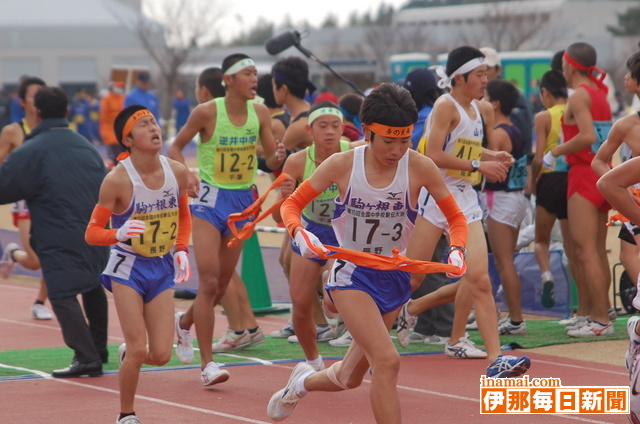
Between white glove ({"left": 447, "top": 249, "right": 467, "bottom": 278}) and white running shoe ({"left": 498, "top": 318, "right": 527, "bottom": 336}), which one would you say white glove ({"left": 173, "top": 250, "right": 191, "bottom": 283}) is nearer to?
white glove ({"left": 447, "top": 249, "right": 467, "bottom": 278})

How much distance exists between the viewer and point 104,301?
343 inches

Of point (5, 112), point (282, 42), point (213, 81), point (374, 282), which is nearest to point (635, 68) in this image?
point (374, 282)

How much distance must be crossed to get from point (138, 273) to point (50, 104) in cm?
249

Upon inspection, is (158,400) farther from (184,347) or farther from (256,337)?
(256,337)

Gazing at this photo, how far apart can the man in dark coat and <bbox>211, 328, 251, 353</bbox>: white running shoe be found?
1043 mm

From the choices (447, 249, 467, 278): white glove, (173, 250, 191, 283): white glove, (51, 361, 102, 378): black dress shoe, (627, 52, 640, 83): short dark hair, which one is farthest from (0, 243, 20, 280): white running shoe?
(627, 52, 640, 83): short dark hair

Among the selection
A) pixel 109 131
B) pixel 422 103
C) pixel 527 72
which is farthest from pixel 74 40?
pixel 422 103

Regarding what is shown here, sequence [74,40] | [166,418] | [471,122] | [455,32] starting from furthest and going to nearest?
1. [74,40]
2. [455,32]
3. [471,122]
4. [166,418]

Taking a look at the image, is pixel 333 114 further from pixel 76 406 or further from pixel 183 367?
pixel 76 406

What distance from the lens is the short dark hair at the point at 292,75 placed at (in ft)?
31.4

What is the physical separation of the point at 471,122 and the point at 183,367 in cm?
296

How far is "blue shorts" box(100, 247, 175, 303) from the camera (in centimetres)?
659

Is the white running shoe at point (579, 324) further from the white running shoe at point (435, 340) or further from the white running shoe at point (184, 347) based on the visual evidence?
A: the white running shoe at point (184, 347)

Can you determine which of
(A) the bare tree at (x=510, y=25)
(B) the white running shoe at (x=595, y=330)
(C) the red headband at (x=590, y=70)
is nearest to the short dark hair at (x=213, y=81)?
(C) the red headband at (x=590, y=70)
